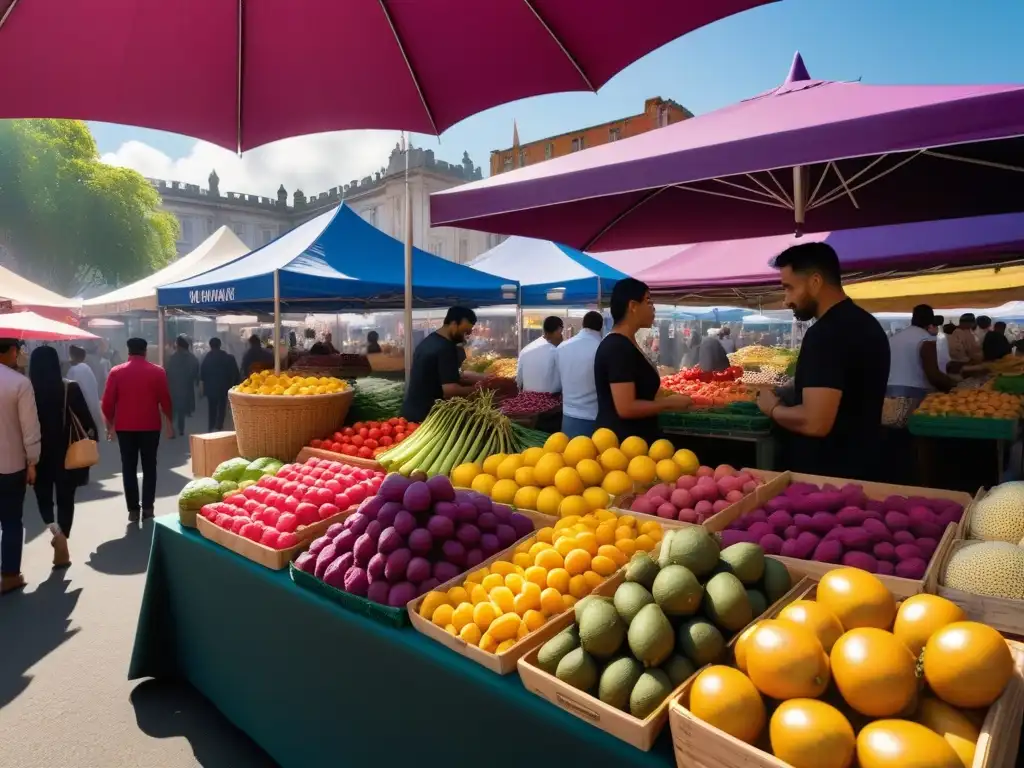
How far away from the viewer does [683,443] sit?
560cm

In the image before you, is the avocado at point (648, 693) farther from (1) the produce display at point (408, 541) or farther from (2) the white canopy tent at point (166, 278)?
(2) the white canopy tent at point (166, 278)

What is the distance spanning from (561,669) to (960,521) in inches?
62.9

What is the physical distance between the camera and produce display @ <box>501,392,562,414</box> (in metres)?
5.61

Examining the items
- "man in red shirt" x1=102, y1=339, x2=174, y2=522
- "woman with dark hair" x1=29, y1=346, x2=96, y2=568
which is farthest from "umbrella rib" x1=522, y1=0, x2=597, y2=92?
"man in red shirt" x1=102, y1=339, x2=174, y2=522

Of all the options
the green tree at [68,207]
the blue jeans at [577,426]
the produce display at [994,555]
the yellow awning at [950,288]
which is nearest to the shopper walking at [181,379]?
the blue jeans at [577,426]

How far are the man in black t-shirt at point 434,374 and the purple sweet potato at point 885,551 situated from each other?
3110 mm

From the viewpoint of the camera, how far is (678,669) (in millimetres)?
1452

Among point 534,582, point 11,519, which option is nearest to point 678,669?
point 534,582

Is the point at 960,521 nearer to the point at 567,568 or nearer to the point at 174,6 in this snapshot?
the point at 567,568

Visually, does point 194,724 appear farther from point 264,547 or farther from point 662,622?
point 662,622

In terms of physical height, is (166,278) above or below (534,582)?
above

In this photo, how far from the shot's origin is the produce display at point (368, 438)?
4008 millimetres

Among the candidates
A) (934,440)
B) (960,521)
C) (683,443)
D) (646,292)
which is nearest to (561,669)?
(960,521)

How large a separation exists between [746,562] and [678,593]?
308 mm
